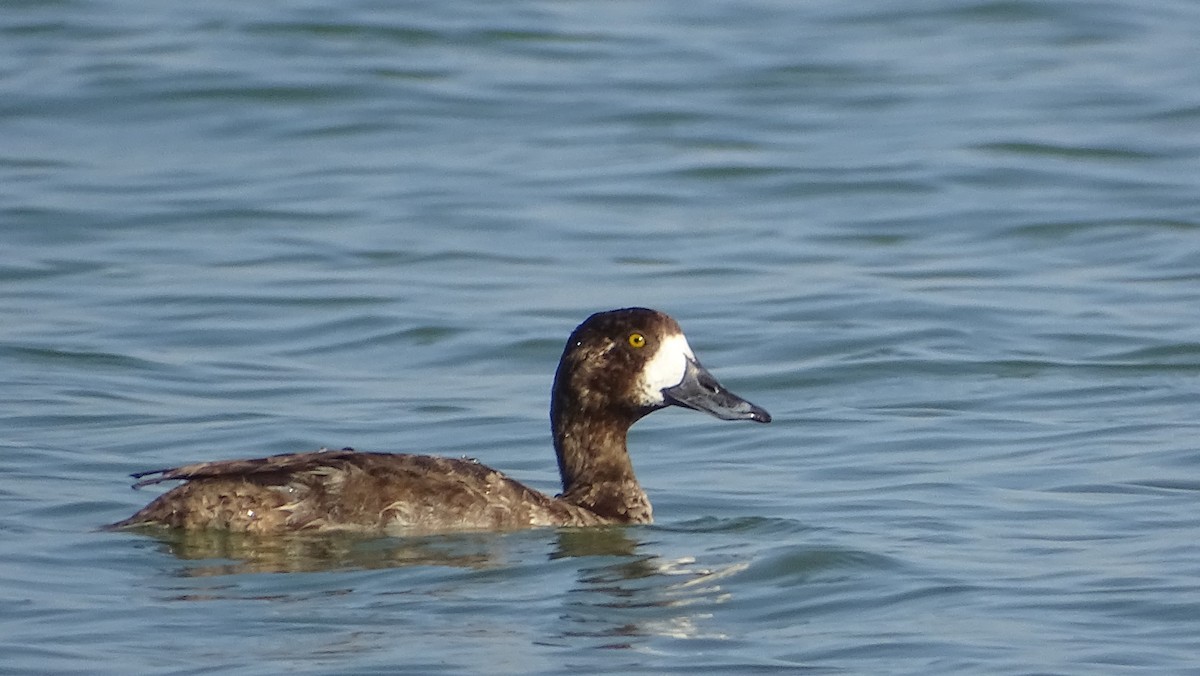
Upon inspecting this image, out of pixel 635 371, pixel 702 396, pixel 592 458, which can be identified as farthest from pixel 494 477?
pixel 702 396

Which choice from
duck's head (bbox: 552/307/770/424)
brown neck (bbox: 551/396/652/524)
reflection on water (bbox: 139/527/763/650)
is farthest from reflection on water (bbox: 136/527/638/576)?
duck's head (bbox: 552/307/770/424)

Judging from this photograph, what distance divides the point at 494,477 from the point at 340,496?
1.92 ft

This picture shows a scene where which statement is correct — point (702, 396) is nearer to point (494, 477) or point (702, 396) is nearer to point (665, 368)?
point (665, 368)

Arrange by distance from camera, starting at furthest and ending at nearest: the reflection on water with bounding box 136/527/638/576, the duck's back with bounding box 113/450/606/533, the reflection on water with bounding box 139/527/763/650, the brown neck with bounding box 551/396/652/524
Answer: the brown neck with bounding box 551/396/652/524, the duck's back with bounding box 113/450/606/533, the reflection on water with bounding box 136/527/638/576, the reflection on water with bounding box 139/527/763/650

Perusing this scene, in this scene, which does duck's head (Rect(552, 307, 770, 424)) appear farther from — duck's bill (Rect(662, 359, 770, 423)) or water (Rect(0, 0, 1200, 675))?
water (Rect(0, 0, 1200, 675))

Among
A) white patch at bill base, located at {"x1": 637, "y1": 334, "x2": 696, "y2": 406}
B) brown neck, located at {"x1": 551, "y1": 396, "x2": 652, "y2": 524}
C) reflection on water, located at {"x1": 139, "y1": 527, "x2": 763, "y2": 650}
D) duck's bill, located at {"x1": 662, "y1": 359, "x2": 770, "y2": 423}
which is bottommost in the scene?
reflection on water, located at {"x1": 139, "y1": 527, "x2": 763, "y2": 650}

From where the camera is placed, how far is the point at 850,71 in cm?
2130

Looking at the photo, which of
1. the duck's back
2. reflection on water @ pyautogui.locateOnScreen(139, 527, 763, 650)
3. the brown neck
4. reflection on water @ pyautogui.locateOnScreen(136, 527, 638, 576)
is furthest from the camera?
the brown neck

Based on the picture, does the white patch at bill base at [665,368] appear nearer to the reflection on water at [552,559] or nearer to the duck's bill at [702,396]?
the duck's bill at [702,396]

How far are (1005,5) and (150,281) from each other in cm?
1138

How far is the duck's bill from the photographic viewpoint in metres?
9.44

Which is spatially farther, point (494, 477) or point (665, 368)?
point (665, 368)

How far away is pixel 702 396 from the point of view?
31.0 feet

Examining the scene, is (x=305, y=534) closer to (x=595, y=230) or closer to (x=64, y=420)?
(x=64, y=420)
